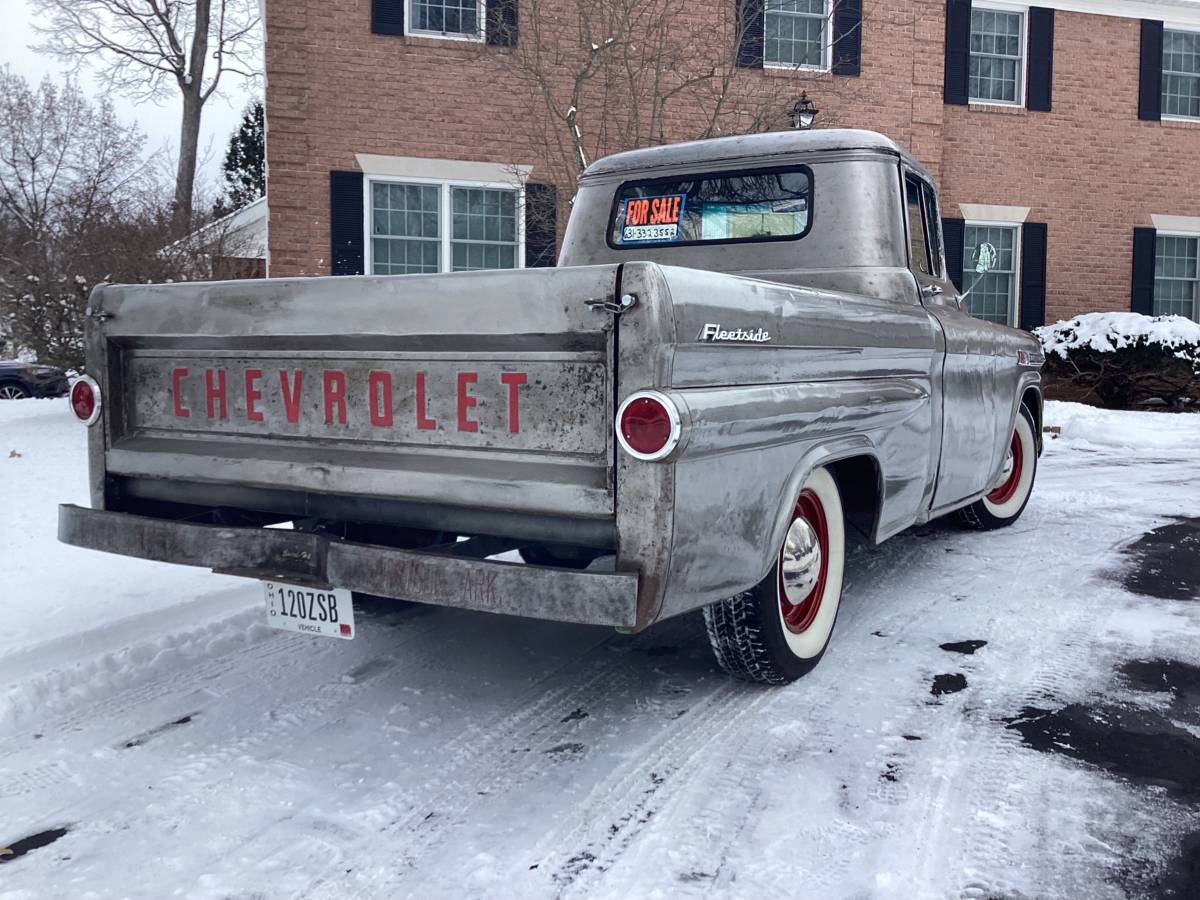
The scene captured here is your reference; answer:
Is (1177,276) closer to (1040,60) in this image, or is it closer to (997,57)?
(1040,60)

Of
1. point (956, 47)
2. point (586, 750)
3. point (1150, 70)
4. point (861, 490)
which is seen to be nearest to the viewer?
point (586, 750)

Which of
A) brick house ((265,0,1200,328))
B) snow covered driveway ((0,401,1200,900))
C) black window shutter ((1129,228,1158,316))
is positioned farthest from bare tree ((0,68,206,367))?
black window shutter ((1129,228,1158,316))

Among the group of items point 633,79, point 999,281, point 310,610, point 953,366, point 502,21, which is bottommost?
point 310,610

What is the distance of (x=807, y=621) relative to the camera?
379 cm

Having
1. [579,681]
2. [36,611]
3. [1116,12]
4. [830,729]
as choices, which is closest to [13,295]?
[36,611]

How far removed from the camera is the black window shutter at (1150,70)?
15930 mm

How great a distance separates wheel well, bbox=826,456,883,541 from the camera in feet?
13.0

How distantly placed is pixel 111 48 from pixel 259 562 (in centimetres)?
2956

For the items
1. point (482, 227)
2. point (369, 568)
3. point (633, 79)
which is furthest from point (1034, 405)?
point (482, 227)

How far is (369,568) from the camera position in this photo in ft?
9.71

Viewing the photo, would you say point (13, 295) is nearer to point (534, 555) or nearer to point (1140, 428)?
point (534, 555)

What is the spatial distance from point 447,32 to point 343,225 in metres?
2.76

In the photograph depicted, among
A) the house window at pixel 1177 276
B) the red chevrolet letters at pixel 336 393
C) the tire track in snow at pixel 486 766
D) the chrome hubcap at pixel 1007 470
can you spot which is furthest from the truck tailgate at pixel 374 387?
the house window at pixel 1177 276

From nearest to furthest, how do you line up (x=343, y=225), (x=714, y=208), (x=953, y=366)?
(x=714, y=208), (x=953, y=366), (x=343, y=225)
